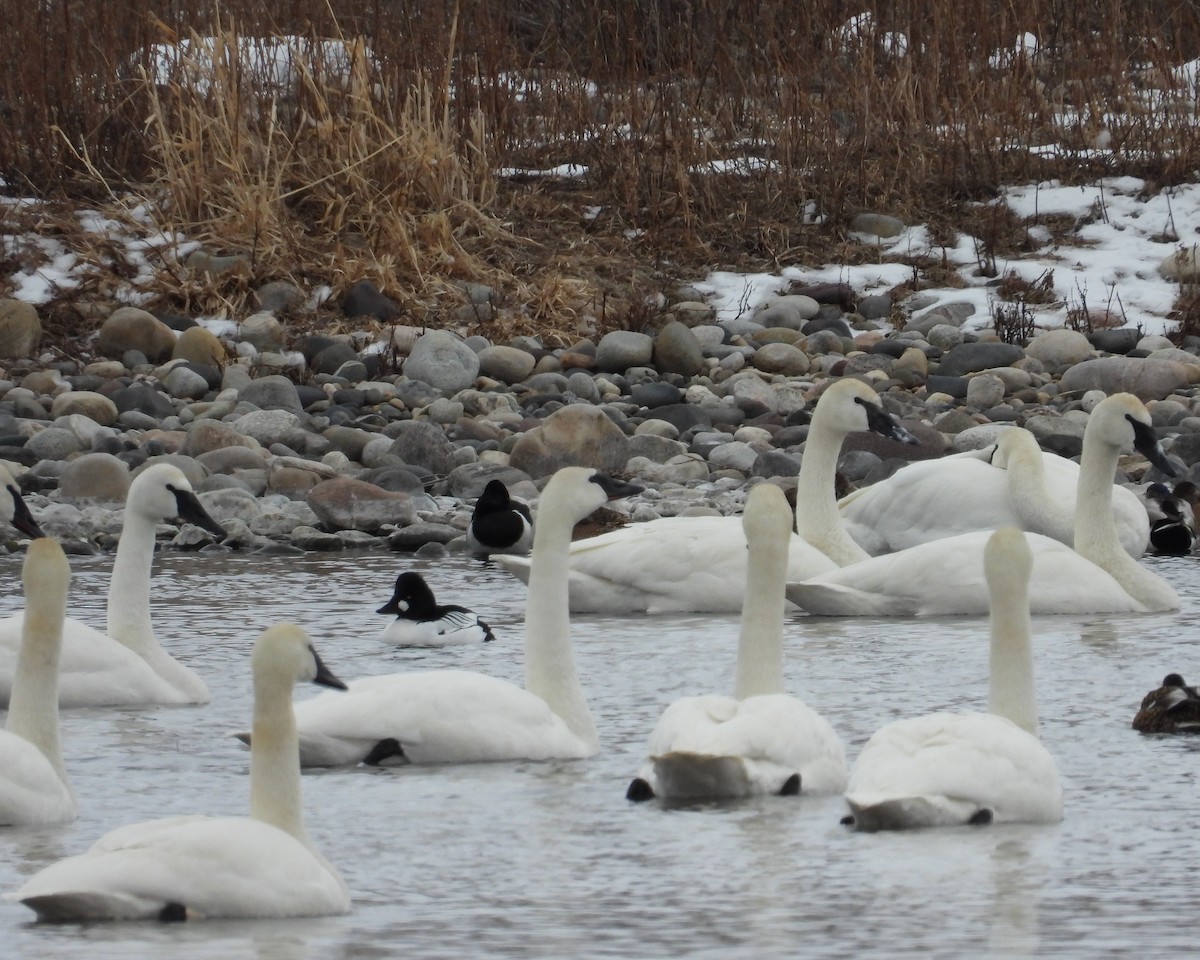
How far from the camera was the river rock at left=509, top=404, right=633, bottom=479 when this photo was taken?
11.7m

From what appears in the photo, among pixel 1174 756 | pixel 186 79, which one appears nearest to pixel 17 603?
pixel 1174 756

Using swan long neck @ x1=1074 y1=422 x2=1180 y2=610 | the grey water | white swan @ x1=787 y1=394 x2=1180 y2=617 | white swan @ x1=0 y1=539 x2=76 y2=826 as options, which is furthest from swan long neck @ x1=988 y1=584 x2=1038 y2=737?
swan long neck @ x1=1074 y1=422 x2=1180 y2=610

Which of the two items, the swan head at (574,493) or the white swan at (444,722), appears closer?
the white swan at (444,722)

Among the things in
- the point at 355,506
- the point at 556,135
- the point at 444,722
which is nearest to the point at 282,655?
the point at 444,722

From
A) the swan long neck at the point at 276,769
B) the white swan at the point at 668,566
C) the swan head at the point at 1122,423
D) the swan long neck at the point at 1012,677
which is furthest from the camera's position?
the swan head at the point at 1122,423

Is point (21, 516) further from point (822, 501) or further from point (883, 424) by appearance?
point (883, 424)

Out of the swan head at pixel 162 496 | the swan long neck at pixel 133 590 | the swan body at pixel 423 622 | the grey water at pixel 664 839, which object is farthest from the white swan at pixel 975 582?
the swan long neck at pixel 133 590

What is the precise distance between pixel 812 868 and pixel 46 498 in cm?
736

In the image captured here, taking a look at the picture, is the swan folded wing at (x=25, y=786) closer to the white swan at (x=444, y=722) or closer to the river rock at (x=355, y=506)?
the white swan at (x=444, y=722)

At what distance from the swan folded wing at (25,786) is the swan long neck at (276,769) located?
2.72 ft

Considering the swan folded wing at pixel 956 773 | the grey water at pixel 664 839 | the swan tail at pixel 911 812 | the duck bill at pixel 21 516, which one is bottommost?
the grey water at pixel 664 839

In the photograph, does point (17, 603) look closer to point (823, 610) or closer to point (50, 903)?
point (823, 610)

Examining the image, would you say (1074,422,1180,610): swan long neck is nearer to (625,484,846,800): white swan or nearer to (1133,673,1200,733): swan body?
(1133,673,1200,733): swan body

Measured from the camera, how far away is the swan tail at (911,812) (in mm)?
4672
